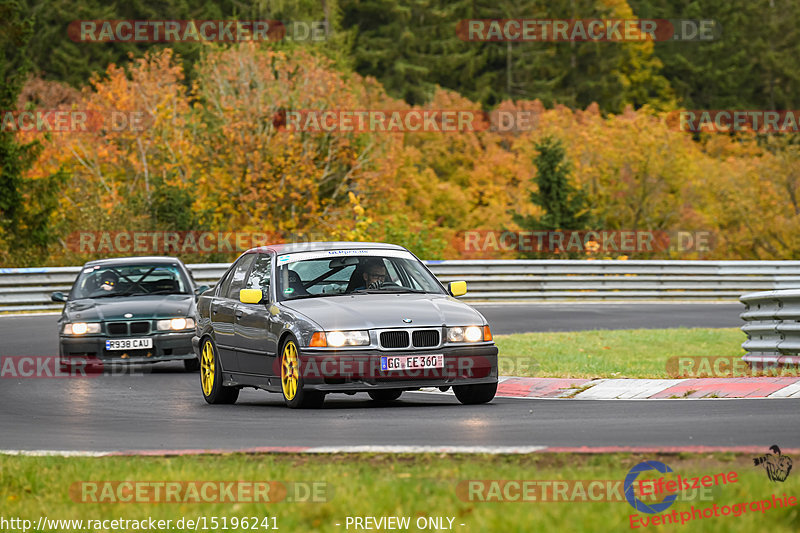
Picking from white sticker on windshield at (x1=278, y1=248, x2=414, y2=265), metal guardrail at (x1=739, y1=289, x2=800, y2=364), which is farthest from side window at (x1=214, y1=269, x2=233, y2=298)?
metal guardrail at (x1=739, y1=289, x2=800, y2=364)

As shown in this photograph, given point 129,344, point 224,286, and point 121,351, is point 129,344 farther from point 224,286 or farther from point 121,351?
point 224,286

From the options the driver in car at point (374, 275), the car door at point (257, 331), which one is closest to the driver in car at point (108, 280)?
the car door at point (257, 331)

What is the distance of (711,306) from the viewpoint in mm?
32281

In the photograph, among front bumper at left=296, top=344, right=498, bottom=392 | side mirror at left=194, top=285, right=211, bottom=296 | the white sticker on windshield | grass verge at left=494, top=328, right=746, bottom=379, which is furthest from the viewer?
side mirror at left=194, top=285, right=211, bottom=296

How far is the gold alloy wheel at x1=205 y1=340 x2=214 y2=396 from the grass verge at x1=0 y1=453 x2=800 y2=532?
4.87 metres

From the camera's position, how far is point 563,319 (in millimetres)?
28016

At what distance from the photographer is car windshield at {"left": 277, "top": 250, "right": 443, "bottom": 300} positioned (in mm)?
13250

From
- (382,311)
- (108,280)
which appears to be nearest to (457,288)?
(382,311)

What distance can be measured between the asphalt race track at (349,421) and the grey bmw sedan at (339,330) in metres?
0.28

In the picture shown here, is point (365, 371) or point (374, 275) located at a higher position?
point (374, 275)

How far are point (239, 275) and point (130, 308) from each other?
4.32 metres

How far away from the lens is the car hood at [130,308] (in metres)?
18.1

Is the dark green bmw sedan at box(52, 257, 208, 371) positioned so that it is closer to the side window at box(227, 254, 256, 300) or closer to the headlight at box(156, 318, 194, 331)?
the headlight at box(156, 318, 194, 331)

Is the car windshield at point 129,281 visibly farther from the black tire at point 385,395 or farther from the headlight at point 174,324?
the black tire at point 385,395
